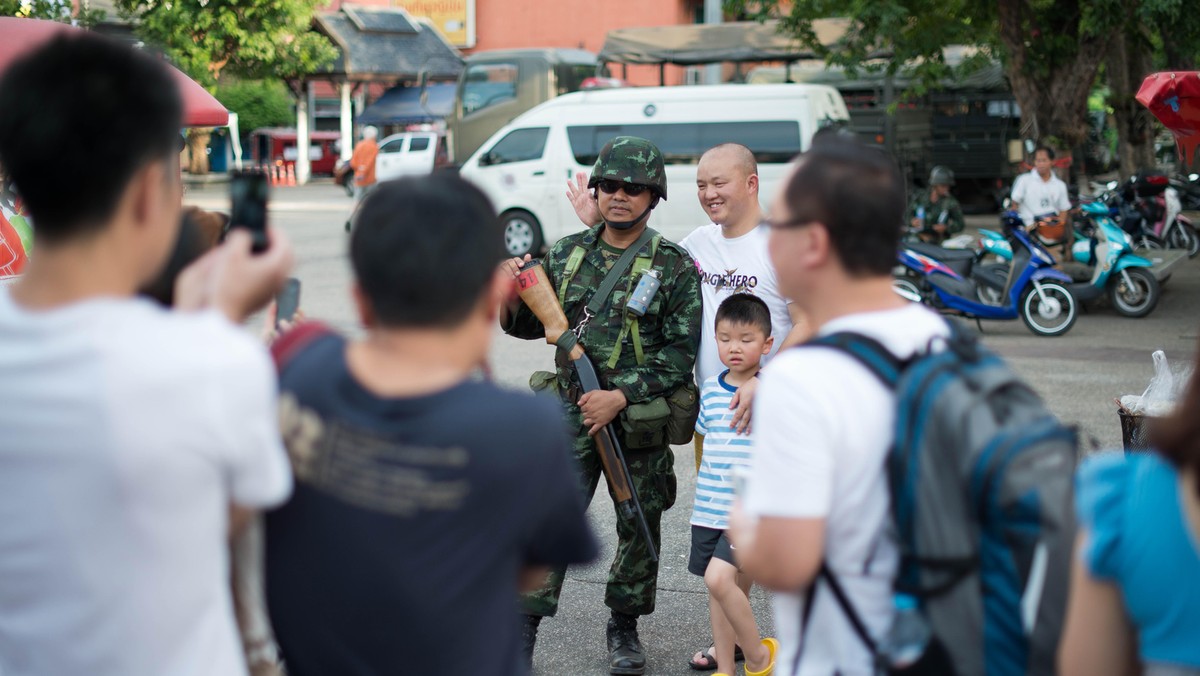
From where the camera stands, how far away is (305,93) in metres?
43.3

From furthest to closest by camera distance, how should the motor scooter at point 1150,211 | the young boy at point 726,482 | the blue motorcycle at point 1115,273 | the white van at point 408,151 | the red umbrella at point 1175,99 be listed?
the white van at point 408,151, the motor scooter at point 1150,211, the blue motorcycle at point 1115,273, the red umbrella at point 1175,99, the young boy at point 726,482

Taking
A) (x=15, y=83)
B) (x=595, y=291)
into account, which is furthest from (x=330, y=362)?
(x=595, y=291)

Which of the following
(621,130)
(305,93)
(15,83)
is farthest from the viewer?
(305,93)

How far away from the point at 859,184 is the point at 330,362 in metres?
0.88

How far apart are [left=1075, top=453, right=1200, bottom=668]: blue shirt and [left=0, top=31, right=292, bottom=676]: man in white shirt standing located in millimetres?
1103

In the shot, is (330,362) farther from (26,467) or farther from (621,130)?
(621,130)

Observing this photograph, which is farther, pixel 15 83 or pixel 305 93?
pixel 305 93

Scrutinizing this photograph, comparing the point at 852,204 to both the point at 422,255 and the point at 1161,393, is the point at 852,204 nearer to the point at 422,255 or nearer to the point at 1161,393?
the point at 422,255

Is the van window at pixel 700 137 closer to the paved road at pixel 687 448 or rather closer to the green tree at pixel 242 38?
the paved road at pixel 687 448

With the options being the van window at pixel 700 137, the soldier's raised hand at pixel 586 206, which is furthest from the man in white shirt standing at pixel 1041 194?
the soldier's raised hand at pixel 586 206

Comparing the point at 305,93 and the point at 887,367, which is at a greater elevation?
the point at 305,93

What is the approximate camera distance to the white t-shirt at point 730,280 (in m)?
4.25

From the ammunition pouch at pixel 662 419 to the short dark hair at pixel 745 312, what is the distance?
0.38 metres

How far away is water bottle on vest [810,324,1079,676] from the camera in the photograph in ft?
5.88
